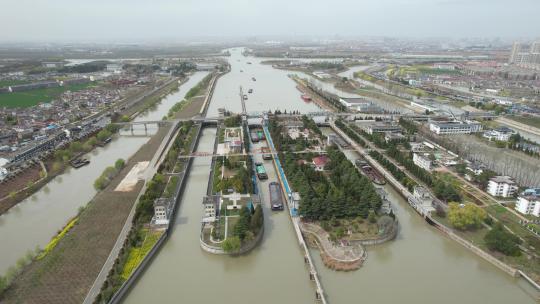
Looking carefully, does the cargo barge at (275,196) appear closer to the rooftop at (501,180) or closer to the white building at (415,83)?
the rooftop at (501,180)

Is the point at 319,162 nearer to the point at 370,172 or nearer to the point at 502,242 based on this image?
the point at 370,172

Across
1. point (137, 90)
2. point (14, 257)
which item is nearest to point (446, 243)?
point (14, 257)

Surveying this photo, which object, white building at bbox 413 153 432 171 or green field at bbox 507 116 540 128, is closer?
white building at bbox 413 153 432 171

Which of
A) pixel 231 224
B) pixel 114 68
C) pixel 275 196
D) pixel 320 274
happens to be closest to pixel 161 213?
pixel 231 224

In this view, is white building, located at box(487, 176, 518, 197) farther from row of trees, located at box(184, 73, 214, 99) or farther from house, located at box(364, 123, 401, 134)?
row of trees, located at box(184, 73, 214, 99)

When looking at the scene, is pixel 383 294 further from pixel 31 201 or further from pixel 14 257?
pixel 31 201

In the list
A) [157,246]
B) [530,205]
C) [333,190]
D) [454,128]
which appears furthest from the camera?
[454,128]

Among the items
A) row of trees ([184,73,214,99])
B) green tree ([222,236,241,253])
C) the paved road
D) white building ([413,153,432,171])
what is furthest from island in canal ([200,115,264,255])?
row of trees ([184,73,214,99])
